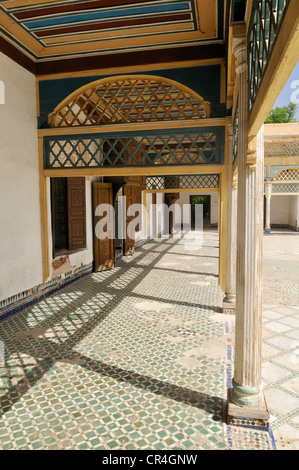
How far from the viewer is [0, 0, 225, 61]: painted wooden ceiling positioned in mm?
3326

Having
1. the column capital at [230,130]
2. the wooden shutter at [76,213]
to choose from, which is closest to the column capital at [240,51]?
the column capital at [230,130]

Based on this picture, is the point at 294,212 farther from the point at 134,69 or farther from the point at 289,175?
the point at 134,69

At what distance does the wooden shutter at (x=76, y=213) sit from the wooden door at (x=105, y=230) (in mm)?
425

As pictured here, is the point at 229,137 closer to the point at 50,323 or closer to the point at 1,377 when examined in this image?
the point at 50,323

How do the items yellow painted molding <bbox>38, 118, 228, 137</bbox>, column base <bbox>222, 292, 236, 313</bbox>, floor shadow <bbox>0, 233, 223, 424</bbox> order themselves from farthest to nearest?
column base <bbox>222, 292, 236, 313</bbox> < yellow painted molding <bbox>38, 118, 228, 137</bbox> < floor shadow <bbox>0, 233, 223, 424</bbox>

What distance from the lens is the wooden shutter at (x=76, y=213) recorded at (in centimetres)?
605

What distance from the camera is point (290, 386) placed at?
2691 millimetres

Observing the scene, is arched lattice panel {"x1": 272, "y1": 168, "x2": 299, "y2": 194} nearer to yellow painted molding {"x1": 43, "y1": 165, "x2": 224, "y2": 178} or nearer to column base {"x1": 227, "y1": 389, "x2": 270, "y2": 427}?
yellow painted molding {"x1": 43, "y1": 165, "x2": 224, "y2": 178}

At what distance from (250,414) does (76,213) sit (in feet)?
15.6

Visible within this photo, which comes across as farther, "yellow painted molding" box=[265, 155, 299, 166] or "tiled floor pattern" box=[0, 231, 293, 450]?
"yellow painted molding" box=[265, 155, 299, 166]

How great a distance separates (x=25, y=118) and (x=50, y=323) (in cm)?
266

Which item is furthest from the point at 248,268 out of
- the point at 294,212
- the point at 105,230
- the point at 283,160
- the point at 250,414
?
the point at 294,212

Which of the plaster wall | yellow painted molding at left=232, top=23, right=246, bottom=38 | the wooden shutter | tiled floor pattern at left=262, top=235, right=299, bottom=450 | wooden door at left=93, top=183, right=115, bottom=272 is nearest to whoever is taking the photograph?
yellow painted molding at left=232, top=23, right=246, bottom=38

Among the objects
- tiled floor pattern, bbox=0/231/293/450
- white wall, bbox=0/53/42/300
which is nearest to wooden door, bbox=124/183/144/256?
tiled floor pattern, bbox=0/231/293/450
